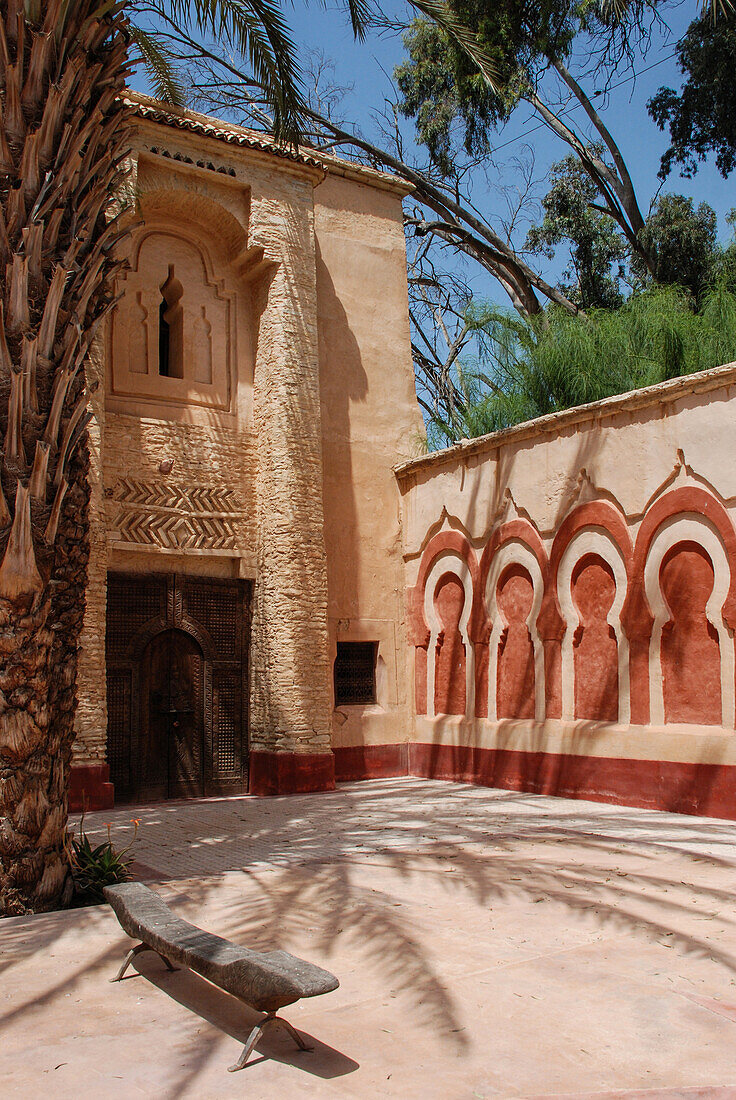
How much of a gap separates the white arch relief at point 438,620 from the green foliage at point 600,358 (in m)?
2.96

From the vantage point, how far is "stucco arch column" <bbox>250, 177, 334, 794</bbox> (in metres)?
11.5

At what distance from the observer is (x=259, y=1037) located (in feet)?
11.4

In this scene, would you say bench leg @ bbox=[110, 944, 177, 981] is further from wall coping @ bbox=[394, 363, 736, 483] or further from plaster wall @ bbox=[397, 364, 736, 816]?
wall coping @ bbox=[394, 363, 736, 483]

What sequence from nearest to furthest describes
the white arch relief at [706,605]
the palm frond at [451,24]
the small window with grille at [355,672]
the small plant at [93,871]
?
the small plant at [93,871] < the palm frond at [451,24] < the white arch relief at [706,605] < the small window with grille at [355,672]

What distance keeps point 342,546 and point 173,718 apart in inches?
132

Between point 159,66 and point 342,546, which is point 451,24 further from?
point 342,546

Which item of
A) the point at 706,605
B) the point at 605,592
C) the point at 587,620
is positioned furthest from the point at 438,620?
the point at 706,605

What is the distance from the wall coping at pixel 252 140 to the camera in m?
11.5

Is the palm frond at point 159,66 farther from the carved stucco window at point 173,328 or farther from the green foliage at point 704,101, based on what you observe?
the green foliage at point 704,101

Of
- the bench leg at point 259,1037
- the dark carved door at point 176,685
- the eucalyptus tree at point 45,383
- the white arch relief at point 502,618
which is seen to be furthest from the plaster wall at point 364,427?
the bench leg at point 259,1037

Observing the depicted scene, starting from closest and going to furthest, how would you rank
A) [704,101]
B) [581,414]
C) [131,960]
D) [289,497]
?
[131,960] < [581,414] < [289,497] < [704,101]

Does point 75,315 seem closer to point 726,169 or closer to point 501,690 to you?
point 501,690

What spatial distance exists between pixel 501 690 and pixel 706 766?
3.18m

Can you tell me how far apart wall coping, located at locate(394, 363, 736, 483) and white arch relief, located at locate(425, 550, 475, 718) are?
1344 mm
